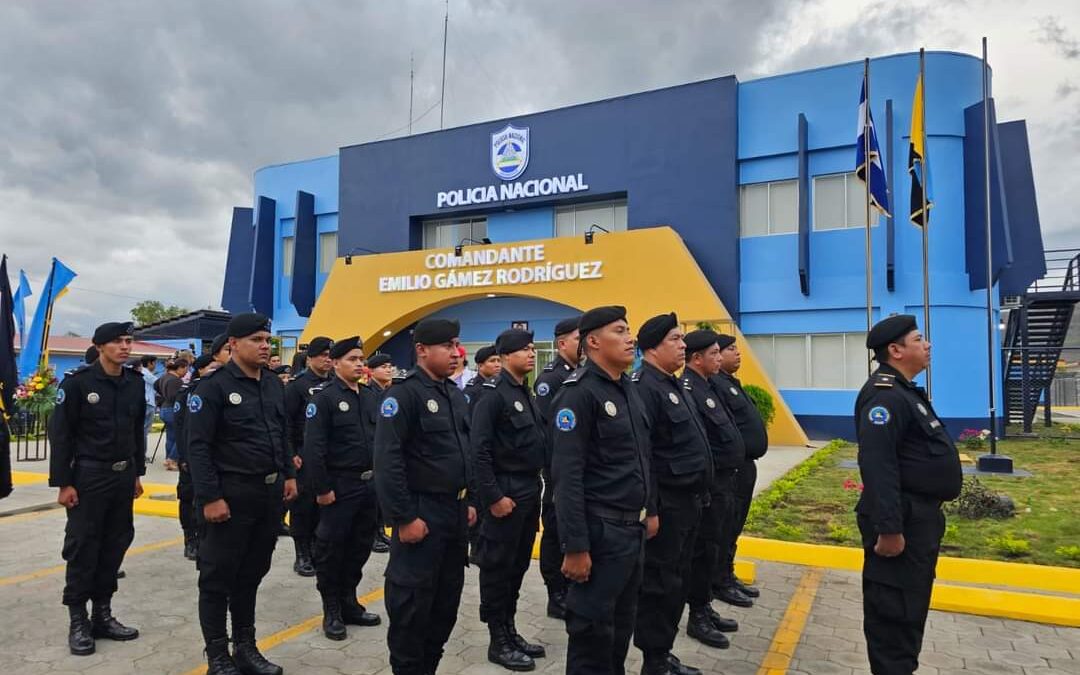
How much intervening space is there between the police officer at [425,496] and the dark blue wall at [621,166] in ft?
49.1

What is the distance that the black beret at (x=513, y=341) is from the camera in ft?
16.2

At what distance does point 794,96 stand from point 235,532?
674 inches

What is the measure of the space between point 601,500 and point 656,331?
136cm

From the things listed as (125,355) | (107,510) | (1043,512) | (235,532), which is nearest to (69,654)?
(107,510)

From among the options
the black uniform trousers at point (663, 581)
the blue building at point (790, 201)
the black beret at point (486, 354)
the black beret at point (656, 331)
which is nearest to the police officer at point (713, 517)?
the black beret at point (656, 331)

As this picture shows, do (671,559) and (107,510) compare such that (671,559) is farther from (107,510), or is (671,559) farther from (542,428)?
(107,510)

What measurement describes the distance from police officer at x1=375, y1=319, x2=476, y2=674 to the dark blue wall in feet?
49.1

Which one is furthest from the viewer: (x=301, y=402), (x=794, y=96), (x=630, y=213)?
(x=630, y=213)

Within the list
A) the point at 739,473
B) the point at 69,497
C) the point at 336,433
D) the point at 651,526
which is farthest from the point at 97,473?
the point at 739,473

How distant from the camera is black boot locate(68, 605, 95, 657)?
4387 mm

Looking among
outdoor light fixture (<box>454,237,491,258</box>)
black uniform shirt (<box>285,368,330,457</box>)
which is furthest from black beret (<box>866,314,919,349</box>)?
outdoor light fixture (<box>454,237,491,258</box>)

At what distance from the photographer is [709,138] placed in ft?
59.3

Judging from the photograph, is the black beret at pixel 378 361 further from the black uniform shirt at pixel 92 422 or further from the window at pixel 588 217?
the window at pixel 588 217

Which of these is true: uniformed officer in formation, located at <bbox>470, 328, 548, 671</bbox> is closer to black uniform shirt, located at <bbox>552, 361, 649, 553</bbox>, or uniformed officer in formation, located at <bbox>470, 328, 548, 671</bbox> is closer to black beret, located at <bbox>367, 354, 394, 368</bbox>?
black uniform shirt, located at <bbox>552, 361, 649, 553</bbox>
